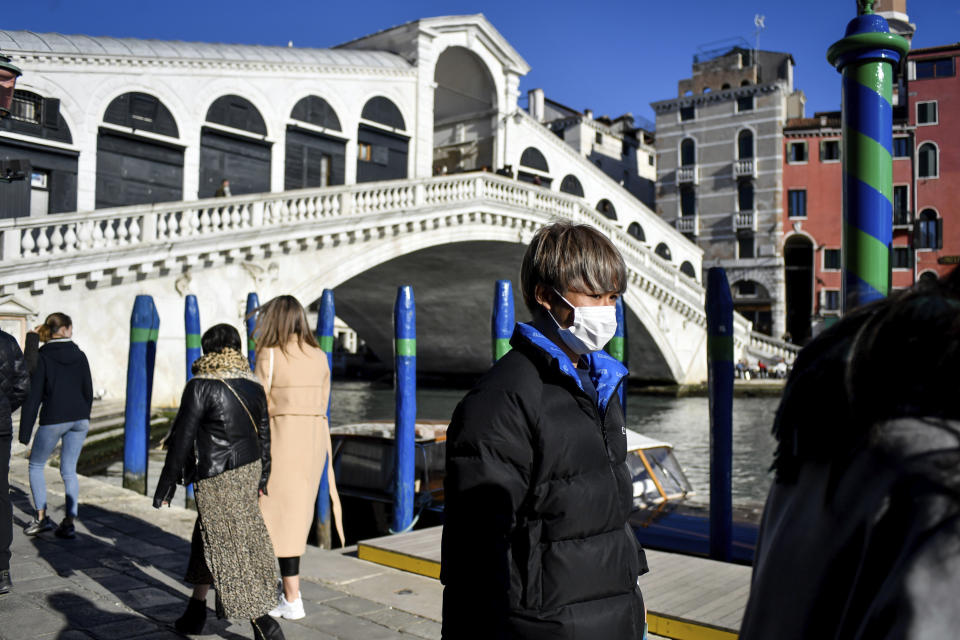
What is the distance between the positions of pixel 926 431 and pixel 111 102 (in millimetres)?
16261

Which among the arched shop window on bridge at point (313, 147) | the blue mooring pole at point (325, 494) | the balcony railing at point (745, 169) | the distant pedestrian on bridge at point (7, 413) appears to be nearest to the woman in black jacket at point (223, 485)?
the distant pedestrian on bridge at point (7, 413)

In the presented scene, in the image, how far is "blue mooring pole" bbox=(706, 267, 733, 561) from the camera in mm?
4059

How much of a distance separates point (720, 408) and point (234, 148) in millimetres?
14960

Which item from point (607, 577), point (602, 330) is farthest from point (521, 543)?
point (602, 330)

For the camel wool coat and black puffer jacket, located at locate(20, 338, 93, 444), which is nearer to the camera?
the camel wool coat

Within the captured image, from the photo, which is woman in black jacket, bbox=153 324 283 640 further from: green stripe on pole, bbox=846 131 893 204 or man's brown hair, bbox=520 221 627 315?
green stripe on pole, bbox=846 131 893 204

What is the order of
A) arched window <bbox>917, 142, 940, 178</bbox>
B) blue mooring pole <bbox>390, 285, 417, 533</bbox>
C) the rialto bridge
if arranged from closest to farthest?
blue mooring pole <bbox>390, 285, 417, 533</bbox> < the rialto bridge < arched window <bbox>917, 142, 940, 178</bbox>

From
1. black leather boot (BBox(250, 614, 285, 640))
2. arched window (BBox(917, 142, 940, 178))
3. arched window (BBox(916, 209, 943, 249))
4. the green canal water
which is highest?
arched window (BBox(917, 142, 940, 178))

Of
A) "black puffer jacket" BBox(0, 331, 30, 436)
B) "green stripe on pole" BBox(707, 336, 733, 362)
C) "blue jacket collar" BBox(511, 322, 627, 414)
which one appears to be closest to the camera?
"blue jacket collar" BBox(511, 322, 627, 414)

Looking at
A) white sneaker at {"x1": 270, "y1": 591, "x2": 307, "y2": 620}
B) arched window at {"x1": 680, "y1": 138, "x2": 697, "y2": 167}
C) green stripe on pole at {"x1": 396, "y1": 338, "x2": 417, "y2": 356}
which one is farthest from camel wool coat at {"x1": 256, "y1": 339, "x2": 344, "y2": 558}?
arched window at {"x1": 680, "y1": 138, "x2": 697, "y2": 167}

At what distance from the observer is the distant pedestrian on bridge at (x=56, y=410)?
4703 mm

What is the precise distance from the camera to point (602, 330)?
174cm

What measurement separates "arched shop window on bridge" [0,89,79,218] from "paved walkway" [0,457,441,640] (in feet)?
33.0

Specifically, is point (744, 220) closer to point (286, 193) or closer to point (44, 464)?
point (286, 193)
